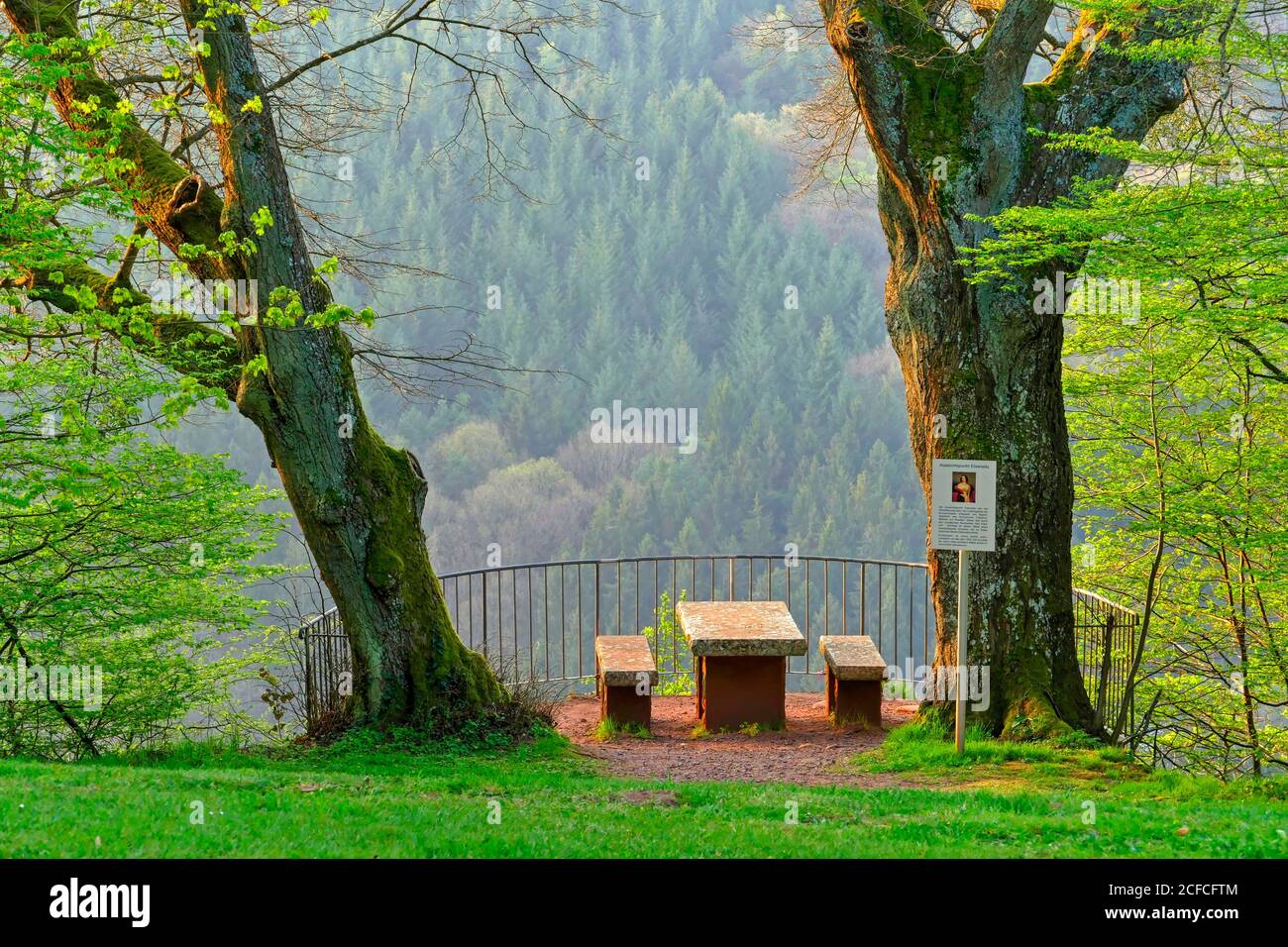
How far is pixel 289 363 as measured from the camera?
872 cm

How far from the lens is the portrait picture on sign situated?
327 inches

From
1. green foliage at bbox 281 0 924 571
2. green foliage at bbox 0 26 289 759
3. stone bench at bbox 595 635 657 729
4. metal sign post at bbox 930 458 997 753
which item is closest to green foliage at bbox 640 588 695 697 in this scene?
stone bench at bbox 595 635 657 729

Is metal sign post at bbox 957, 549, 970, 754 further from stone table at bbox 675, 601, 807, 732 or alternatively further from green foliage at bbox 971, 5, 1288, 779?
stone table at bbox 675, 601, 807, 732

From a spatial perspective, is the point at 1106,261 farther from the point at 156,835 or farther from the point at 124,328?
the point at 124,328

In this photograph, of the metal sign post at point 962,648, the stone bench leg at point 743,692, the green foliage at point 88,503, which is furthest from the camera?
the stone bench leg at point 743,692

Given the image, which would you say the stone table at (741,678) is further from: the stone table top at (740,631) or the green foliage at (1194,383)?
the green foliage at (1194,383)

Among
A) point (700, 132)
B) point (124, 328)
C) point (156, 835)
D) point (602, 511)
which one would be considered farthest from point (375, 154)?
point (156, 835)

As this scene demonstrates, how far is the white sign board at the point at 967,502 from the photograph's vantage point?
8273 mm

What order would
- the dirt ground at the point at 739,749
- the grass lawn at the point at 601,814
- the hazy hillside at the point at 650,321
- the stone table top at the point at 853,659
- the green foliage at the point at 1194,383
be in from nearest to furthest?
the grass lawn at the point at 601,814, the green foliage at the point at 1194,383, the dirt ground at the point at 739,749, the stone table top at the point at 853,659, the hazy hillside at the point at 650,321

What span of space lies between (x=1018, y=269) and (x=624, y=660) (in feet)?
15.8

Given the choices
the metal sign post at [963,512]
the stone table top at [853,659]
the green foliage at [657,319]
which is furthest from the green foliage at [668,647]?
the green foliage at [657,319]

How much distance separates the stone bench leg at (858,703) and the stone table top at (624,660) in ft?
5.55

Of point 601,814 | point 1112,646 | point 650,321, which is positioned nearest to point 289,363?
point 601,814

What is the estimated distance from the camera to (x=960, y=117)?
8938 mm
